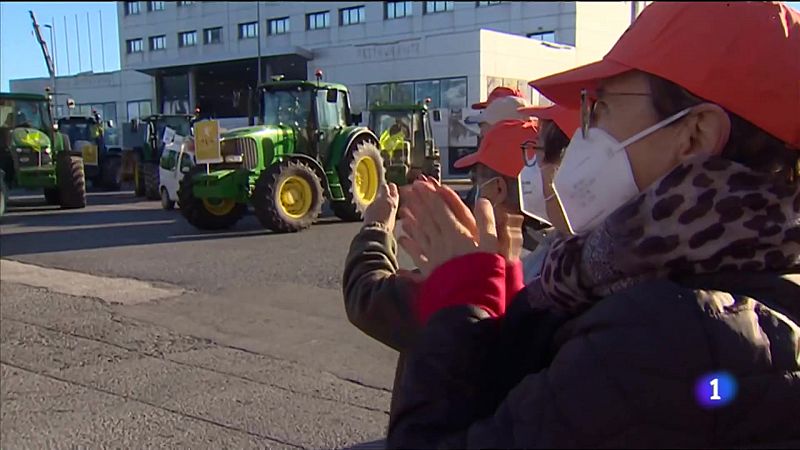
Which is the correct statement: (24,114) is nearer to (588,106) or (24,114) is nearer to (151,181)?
(151,181)

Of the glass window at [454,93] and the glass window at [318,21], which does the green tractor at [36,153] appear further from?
the glass window at [318,21]

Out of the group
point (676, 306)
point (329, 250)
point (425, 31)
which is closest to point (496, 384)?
point (676, 306)

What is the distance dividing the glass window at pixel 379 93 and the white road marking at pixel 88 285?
2595cm

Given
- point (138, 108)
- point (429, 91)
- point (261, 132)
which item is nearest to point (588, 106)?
point (261, 132)

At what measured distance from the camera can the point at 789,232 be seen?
115cm

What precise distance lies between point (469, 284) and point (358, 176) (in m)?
13.3

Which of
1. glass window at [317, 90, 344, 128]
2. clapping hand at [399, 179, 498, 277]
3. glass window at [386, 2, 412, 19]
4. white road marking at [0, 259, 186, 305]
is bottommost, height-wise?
white road marking at [0, 259, 186, 305]

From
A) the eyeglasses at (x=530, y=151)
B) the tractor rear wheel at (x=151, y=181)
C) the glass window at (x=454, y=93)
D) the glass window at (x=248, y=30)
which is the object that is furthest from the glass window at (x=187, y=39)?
the eyeglasses at (x=530, y=151)

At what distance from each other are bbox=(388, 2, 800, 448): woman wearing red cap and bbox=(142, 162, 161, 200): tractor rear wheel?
19.9 m

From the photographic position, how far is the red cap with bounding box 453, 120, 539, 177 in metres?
2.65

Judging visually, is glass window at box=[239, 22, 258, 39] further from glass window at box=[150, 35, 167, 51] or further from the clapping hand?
the clapping hand

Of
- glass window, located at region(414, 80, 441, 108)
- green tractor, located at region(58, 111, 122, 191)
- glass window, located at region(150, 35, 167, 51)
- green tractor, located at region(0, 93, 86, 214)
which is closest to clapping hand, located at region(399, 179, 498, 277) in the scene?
green tractor, located at region(0, 93, 86, 214)

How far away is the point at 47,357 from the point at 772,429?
5291 mm

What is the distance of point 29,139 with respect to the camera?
16547 mm
